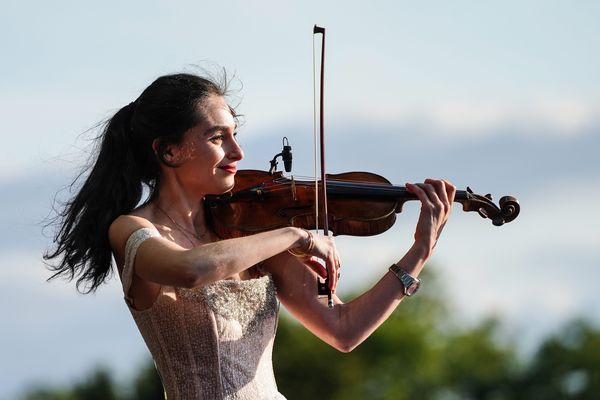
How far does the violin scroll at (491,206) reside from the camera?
17.3 feet

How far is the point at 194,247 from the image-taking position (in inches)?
190

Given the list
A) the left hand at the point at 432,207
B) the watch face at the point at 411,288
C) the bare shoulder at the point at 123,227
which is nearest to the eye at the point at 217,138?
the bare shoulder at the point at 123,227

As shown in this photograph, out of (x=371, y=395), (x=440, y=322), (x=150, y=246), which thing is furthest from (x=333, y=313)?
(x=440, y=322)

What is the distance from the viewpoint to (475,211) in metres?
5.25

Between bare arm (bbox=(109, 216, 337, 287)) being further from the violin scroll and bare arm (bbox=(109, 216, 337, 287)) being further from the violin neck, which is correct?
the violin scroll

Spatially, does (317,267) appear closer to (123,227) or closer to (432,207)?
(432,207)

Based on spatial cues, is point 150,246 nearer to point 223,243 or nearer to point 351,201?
point 223,243

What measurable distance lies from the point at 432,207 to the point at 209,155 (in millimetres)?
802

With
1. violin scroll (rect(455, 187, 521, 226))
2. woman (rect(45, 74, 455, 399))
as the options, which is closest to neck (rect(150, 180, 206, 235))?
woman (rect(45, 74, 455, 399))

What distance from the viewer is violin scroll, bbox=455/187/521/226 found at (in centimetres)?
527

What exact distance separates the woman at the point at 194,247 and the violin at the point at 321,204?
0.31 feet

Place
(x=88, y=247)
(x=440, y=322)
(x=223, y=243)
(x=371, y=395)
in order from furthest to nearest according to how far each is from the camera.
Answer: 1. (x=440, y=322)
2. (x=371, y=395)
3. (x=88, y=247)
4. (x=223, y=243)

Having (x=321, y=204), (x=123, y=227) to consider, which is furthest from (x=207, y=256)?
(x=321, y=204)

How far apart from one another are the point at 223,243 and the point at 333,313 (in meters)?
0.66
